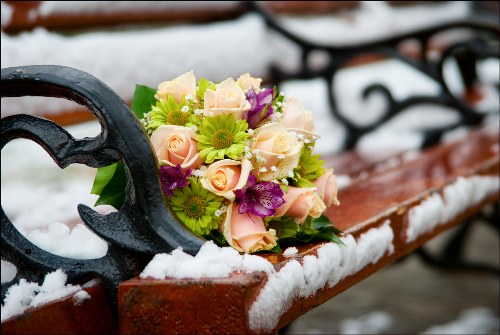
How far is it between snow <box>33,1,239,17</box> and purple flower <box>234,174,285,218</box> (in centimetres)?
122

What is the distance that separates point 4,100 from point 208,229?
1042 millimetres

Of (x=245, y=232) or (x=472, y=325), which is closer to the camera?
(x=245, y=232)

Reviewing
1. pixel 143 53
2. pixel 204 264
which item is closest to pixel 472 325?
pixel 143 53

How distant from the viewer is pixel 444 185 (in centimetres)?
206

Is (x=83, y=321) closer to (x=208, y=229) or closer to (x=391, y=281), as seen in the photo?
(x=208, y=229)

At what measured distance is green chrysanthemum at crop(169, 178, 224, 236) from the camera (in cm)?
127

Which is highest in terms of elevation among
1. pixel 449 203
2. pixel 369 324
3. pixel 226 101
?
pixel 226 101

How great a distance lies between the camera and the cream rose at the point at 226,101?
1.32 metres

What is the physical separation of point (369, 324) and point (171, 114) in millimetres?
2201

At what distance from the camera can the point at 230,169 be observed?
1289 mm

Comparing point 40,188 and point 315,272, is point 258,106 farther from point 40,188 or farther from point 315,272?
point 40,188

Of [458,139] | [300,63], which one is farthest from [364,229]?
[300,63]

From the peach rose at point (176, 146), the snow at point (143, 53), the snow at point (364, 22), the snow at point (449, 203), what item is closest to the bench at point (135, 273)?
the peach rose at point (176, 146)

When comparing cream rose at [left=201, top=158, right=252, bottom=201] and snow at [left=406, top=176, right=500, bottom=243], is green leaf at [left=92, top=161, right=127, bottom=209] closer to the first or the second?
cream rose at [left=201, top=158, right=252, bottom=201]
